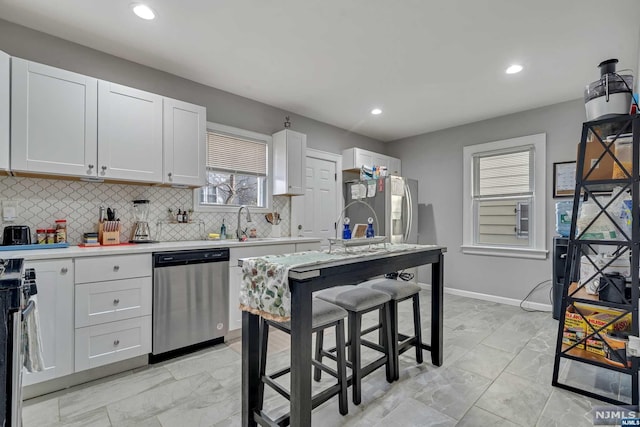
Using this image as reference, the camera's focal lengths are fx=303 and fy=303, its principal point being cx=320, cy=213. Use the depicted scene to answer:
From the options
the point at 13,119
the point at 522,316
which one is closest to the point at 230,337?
the point at 13,119

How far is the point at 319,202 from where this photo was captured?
4.53m

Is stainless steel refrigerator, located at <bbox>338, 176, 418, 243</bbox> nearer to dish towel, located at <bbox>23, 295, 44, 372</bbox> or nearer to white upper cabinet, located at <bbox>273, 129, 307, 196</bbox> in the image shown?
white upper cabinet, located at <bbox>273, 129, 307, 196</bbox>

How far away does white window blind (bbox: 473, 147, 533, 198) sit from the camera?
413cm

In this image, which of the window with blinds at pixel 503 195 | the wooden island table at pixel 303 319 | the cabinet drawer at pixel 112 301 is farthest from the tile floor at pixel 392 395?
the window with blinds at pixel 503 195

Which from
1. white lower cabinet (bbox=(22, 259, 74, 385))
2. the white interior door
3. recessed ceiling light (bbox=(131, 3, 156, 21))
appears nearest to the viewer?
white lower cabinet (bbox=(22, 259, 74, 385))

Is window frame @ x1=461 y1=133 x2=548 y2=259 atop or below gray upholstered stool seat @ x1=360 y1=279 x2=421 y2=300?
atop

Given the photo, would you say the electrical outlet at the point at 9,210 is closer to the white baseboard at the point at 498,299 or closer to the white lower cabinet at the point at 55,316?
the white lower cabinet at the point at 55,316

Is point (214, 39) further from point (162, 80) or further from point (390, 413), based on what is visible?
point (390, 413)

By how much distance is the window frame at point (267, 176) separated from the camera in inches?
130

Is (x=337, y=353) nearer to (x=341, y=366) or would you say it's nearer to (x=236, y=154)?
(x=341, y=366)

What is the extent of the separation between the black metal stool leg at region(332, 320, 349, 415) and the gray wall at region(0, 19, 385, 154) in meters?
2.71

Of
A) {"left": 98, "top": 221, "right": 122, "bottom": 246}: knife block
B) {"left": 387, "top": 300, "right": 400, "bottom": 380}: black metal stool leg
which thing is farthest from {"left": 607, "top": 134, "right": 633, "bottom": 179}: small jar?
{"left": 98, "top": 221, "right": 122, "bottom": 246}: knife block

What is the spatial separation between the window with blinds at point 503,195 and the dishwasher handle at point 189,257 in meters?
3.72

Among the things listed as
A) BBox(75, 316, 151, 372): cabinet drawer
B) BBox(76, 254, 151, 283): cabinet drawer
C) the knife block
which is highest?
the knife block
